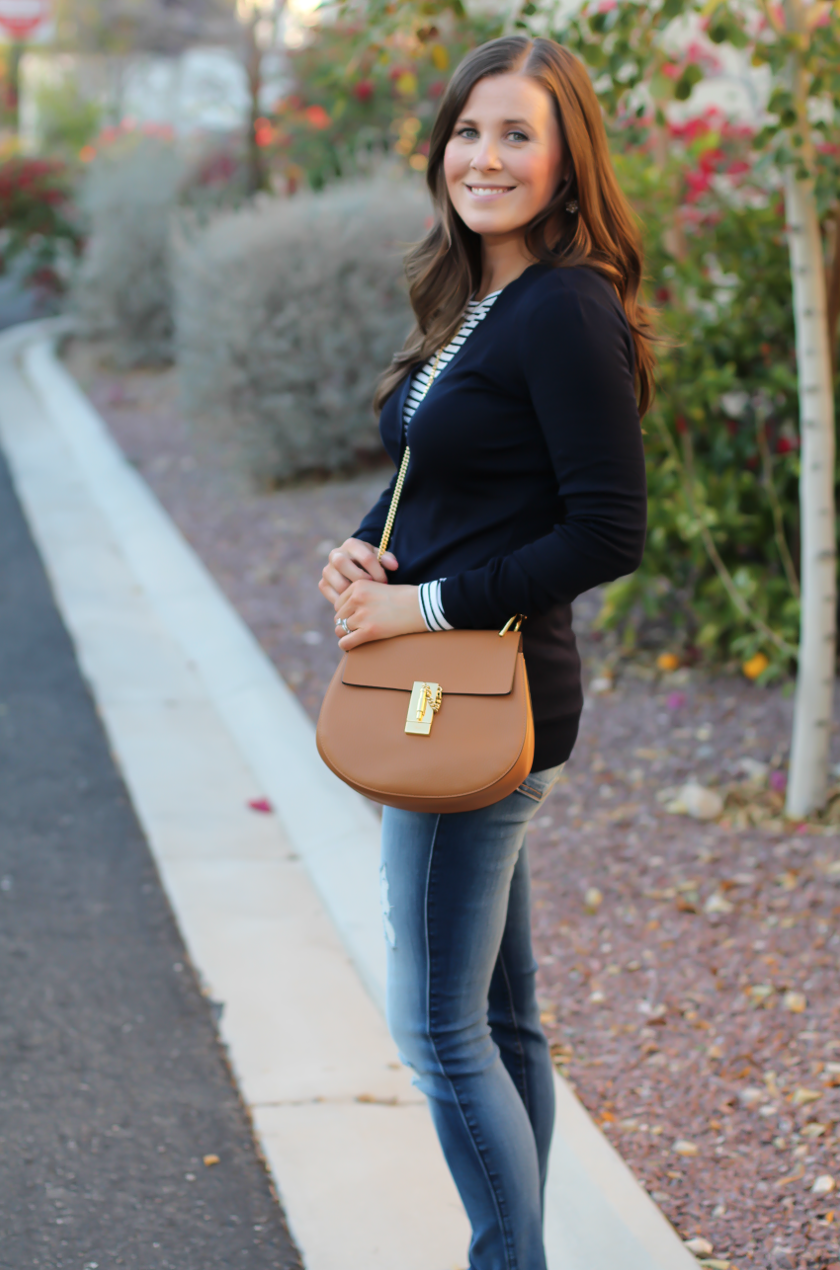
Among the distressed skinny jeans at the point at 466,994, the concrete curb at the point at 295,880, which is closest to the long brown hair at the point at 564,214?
the distressed skinny jeans at the point at 466,994

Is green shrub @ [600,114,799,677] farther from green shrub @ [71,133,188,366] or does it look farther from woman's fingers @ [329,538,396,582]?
green shrub @ [71,133,188,366]

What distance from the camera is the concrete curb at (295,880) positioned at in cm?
226

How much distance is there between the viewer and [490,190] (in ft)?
5.43

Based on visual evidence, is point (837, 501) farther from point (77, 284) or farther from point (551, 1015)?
point (77, 284)

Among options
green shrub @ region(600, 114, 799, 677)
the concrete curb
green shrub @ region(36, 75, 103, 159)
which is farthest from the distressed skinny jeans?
green shrub @ region(36, 75, 103, 159)

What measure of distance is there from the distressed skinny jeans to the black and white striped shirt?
0.28 metres

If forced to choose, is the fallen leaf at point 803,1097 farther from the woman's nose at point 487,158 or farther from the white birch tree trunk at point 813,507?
the woman's nose at point 487,158

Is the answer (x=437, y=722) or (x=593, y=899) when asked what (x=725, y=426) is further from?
(x=437, y=722)

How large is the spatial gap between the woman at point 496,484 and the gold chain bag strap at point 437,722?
0.13ft

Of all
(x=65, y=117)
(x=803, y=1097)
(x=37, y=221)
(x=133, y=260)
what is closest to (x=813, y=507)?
(x=803, y=1097)

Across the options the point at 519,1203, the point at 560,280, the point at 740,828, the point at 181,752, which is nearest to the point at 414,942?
the point at 519,1203

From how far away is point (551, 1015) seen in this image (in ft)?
9.56

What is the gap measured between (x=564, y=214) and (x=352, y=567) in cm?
57

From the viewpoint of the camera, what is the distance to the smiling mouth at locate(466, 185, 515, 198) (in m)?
1.65
